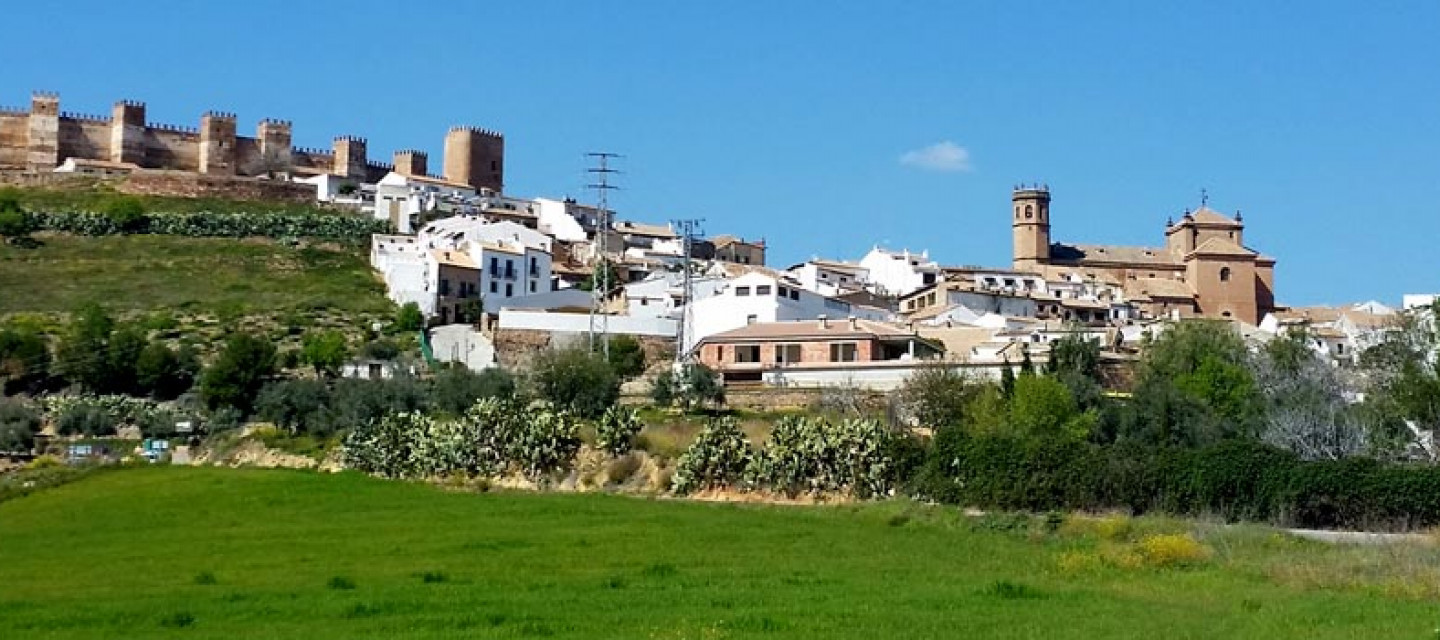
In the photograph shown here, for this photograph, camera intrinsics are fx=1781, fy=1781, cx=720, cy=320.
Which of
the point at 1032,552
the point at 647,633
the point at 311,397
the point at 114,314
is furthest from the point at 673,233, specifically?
the point at 647,633

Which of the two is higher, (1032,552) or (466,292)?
(466,292)

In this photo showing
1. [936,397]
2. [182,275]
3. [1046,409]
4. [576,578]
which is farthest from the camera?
[182,275]

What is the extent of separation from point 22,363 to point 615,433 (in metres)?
30.1

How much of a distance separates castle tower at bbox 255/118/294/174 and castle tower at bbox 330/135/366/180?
9.39 feet

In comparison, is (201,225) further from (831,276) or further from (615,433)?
(615,433)

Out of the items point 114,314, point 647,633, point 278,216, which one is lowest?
point 647,633

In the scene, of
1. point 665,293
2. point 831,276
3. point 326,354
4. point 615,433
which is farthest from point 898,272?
point 615,433

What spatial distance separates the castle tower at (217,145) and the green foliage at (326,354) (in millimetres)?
42897

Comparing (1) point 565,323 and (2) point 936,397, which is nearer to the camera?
(2) point 936,397

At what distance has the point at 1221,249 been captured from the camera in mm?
95062

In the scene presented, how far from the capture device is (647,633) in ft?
54.0

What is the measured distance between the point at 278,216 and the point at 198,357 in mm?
29794

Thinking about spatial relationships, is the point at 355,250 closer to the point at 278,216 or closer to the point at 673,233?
the point at 278,216

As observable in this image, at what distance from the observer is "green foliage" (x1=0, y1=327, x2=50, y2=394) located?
61156 millimetres
